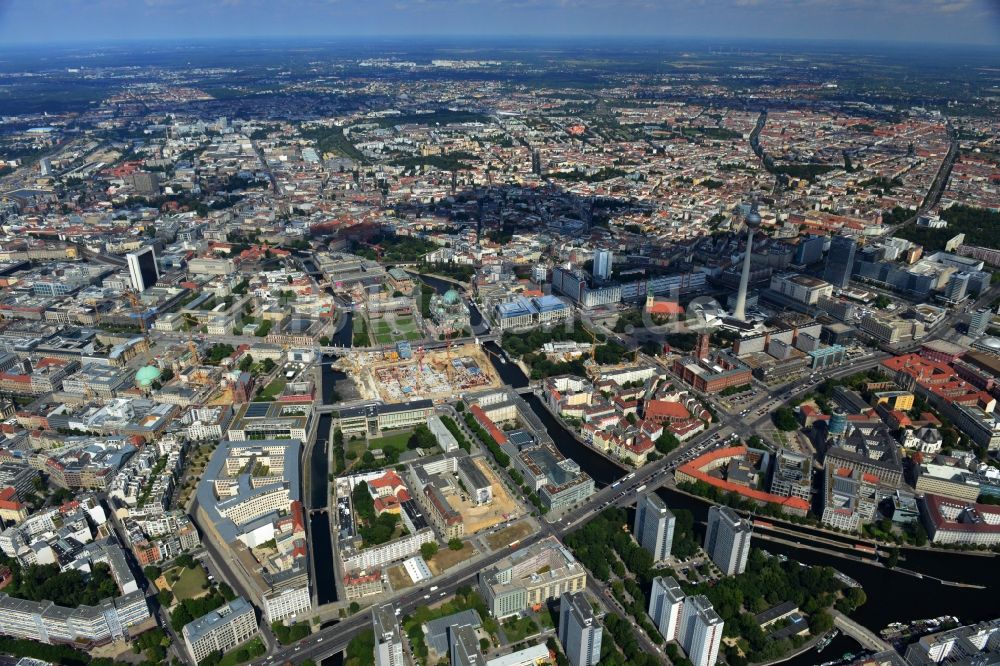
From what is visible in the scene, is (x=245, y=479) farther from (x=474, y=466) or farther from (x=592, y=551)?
(x=592, y=551)

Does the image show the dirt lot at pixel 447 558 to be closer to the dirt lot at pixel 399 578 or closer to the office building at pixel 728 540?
the dirt lot at pixel 399 578

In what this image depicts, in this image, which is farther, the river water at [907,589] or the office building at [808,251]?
the office building at [808,251]

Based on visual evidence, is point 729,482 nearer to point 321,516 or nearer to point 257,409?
point 321,516

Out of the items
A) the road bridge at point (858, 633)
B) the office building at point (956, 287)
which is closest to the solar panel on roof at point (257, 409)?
the road bridge at point (858, 633)

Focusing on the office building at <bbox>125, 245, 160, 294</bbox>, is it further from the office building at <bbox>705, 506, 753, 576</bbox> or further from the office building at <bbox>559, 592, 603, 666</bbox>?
the office building at <bbox>705, 506, 753, 576</bbox>

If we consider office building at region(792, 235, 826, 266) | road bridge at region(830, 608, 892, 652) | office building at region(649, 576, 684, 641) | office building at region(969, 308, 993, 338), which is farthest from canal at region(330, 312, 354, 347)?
office building at region(969, 308, 993, 338)

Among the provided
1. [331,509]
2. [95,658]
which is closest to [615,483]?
[331,509]

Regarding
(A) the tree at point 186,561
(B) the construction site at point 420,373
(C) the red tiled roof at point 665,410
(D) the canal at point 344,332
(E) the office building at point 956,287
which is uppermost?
(E) the office building at point 956,287
